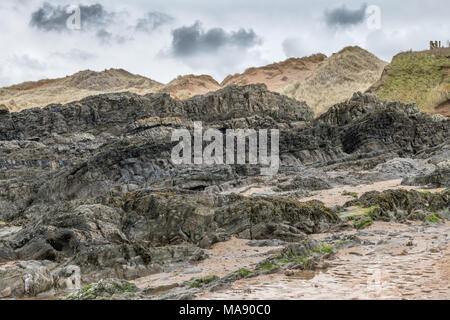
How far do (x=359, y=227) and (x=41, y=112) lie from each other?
2366 inches

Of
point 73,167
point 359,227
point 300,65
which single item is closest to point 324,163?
point 73,167

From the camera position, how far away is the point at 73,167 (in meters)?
34.0

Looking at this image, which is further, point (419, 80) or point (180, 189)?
point (419, 80)

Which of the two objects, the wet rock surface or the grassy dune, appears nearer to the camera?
the wet rock surface

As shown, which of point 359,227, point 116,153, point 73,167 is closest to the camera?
point 359,227

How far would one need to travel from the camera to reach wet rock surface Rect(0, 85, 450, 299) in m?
9.16

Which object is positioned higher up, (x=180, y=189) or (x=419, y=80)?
(x=419, y=80)

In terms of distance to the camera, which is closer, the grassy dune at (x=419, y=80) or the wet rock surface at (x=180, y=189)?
the wet rock surface at (x=180, y=189)

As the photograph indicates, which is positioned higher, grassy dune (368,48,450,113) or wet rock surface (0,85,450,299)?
grassy dune (368,48,450,113)

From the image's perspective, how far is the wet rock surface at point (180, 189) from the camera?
30.0 feet

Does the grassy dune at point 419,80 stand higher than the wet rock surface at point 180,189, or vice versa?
the grassy dune at point 419,80

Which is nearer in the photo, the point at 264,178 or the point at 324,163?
the point at 264,178

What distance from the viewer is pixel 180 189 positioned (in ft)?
60.7
